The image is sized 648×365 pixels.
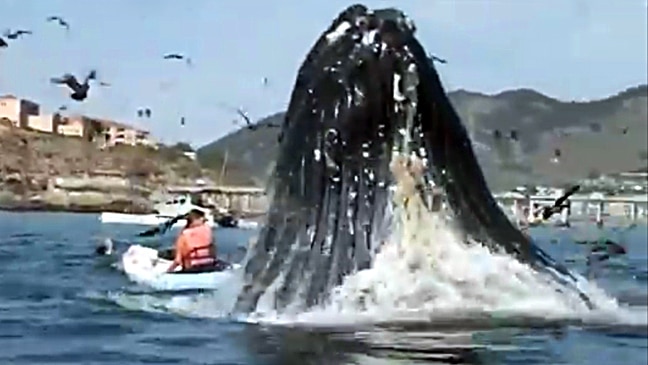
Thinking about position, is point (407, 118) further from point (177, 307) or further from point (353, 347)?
point (177, 307)

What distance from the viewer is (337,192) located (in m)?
5.33

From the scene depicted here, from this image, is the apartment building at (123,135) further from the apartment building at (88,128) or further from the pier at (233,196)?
the pier at (233,196)

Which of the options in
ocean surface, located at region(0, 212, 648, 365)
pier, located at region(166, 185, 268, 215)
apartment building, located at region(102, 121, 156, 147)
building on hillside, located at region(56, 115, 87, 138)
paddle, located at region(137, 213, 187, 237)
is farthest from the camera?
paddle, located at region(137, 213, 187, 237)

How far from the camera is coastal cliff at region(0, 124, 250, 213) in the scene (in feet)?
19.0

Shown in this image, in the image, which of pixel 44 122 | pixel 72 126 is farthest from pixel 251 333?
pixel 72 126

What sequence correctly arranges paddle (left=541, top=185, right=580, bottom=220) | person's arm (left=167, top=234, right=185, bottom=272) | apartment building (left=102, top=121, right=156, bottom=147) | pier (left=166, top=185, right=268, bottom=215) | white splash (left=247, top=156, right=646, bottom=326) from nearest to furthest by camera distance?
white splash (left=247, top=156, right=646, bottom=326)
paddle (left=541, top=185, right=580, bottom=220)
pier (left=166, top=185, right=268, bottom=215)
apartment building (left=102, top=121, right=156, bottom=147)
person's arm (left=167, top=234, right=185, bottom=272)

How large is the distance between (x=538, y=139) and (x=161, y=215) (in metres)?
1.88

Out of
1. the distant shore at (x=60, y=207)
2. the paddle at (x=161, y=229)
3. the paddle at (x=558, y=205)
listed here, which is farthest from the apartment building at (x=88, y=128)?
the paddle at (x=558, y=205)

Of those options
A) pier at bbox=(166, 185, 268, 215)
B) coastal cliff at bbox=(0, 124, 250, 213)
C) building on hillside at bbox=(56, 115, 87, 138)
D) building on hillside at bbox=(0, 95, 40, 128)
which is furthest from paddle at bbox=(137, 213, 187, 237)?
building on hillside at bbox=(0, 95, 40, 128)

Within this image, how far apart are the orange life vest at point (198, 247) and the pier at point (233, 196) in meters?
0.17

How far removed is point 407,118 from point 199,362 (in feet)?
3.87

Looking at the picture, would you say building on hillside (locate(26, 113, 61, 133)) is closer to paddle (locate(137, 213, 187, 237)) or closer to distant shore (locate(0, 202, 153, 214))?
distant shore (locate(0, 202, 153, 214))

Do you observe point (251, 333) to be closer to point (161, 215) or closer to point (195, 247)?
point (161, 215)

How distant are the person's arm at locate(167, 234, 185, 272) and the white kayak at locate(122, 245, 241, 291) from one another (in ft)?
0.09
